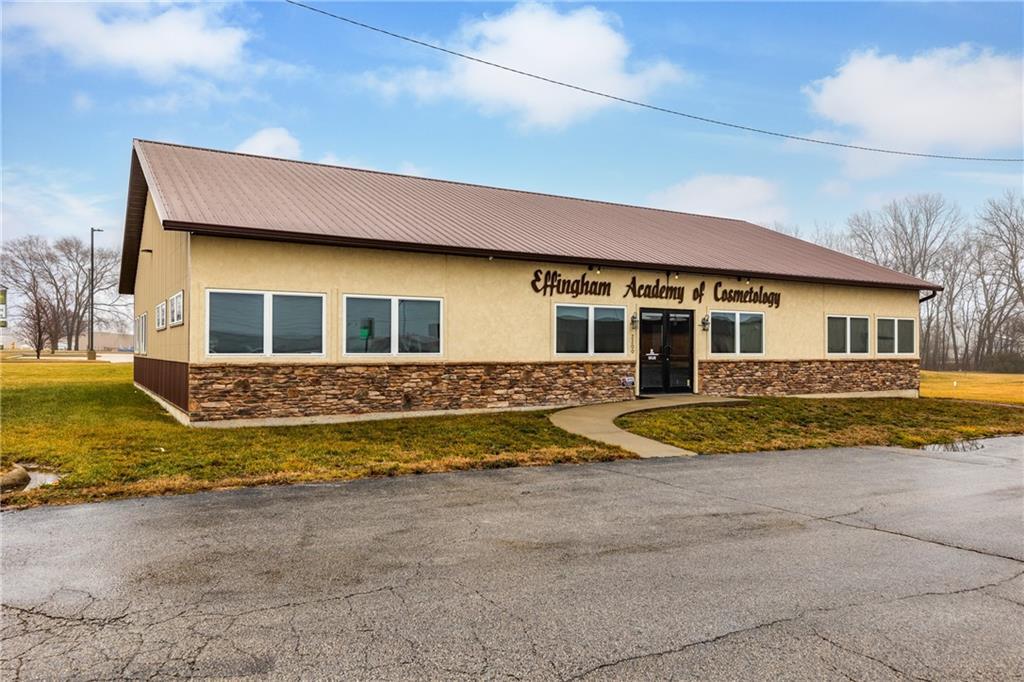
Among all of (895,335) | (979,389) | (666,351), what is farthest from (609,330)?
(979,389)

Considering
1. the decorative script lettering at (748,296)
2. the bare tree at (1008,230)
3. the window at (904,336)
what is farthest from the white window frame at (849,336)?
the bare tree at (1008,230)

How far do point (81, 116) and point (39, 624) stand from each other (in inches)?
1018

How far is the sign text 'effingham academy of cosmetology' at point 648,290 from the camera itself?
1584cm

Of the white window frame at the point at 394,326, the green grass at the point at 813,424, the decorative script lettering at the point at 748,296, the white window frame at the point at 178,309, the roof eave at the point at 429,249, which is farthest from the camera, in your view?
the decorative script lettering at the point at 748,296

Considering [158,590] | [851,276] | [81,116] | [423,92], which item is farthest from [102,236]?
[158,590]

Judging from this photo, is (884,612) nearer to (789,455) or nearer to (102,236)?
(789,455)

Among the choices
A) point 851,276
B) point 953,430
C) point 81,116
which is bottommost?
Result: point 953,430

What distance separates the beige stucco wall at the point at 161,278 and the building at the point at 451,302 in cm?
12

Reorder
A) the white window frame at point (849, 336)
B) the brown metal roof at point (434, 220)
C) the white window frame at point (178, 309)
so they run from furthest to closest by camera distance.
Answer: the white window frame at point (849, 336)
the brown metal roof at point (434, 220)
the white window frame at point (178, 309)

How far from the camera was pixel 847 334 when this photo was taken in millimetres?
20594

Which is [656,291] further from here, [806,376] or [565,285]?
[806,376]

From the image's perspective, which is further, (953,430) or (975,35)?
(975,35)

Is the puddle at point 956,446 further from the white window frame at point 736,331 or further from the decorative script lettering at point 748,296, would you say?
the decorative script lettering at point 748,296

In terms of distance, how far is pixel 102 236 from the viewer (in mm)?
70438
